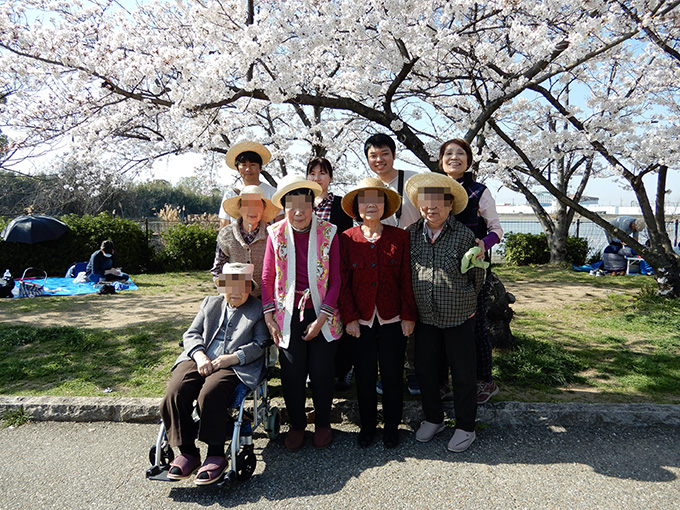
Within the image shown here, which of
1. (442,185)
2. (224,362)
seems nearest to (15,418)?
(224,362)

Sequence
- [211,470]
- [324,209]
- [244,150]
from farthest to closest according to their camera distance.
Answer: [244,150], [324,209], [211,470]

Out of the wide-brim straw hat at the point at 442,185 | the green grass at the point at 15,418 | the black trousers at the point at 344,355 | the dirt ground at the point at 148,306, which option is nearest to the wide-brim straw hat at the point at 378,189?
the wide-brim straw hat at the point at 442,185

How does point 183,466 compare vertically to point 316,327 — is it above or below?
below

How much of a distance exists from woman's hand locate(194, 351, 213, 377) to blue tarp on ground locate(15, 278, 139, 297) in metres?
7.29

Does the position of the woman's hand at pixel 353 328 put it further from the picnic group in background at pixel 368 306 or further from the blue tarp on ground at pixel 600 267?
the blue tarp on ground at pixel 600 267

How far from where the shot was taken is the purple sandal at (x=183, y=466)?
8.27 feet

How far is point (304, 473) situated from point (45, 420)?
85.2 inches

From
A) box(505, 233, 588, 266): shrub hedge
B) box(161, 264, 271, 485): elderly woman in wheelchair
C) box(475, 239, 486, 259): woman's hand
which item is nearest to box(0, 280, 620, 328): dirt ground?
box(161, 264, 271, 485): elderly woman in wheelchair

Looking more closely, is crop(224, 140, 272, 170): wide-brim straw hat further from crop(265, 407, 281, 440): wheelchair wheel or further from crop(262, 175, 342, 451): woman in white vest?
crop(265, 407, 281, 440): wheelchair wheel

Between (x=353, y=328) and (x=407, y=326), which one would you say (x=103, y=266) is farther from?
(x=407, y=326)

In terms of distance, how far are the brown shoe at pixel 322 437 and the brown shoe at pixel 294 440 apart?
0.31 ft

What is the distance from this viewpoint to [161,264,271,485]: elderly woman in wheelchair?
2.59 m

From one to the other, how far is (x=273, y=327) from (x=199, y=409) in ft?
2.19

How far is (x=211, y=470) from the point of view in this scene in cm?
249
